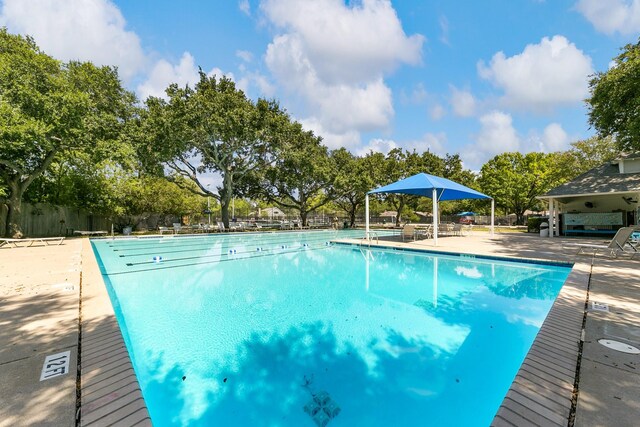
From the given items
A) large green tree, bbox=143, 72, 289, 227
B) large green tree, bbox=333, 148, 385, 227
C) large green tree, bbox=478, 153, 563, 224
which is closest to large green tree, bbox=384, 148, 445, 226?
large green tree, bbox=333, 148, 385, 227

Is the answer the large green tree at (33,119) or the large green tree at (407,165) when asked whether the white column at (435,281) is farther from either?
the large green tree at (407,165)

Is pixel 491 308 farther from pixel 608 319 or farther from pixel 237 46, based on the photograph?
pixel 237 46

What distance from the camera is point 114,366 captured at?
238 cm

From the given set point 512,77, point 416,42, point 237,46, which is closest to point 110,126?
point 237,46

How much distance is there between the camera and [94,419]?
175cm

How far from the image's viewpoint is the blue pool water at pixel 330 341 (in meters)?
2.66

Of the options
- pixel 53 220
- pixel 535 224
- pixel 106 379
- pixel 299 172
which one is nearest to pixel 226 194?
pixel 299 172

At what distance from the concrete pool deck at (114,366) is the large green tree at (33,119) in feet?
35.9

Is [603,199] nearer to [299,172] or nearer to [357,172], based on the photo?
[357,172]

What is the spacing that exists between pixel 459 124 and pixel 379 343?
804 inches

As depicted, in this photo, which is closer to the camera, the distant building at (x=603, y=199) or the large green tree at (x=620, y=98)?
the large green tree at (x=620, y=98)

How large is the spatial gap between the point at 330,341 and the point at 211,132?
17837 millimetres

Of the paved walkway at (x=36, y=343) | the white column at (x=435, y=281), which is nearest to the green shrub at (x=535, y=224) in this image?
the white column at (x=435, y=281)

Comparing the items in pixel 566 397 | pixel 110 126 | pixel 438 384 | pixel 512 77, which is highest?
pixel 512 77
